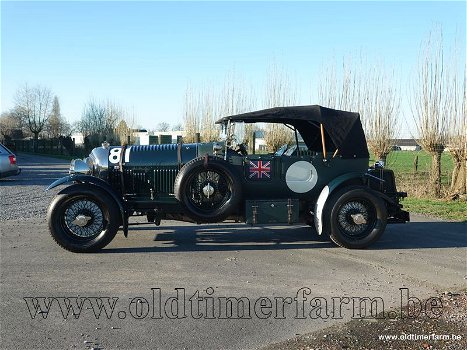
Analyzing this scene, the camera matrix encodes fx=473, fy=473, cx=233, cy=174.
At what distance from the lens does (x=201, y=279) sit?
5.61 metres

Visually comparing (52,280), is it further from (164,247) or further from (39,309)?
(164,247)

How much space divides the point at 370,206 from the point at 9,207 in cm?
874

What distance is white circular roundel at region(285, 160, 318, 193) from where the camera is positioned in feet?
24.3

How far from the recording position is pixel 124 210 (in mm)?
7051

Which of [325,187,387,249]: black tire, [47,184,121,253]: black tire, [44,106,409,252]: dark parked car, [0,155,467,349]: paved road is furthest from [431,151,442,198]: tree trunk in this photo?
[47,184,121,253]: black tire

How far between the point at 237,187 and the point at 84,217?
228 centimetres

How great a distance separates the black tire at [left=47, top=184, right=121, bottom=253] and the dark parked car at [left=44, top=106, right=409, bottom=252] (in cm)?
1

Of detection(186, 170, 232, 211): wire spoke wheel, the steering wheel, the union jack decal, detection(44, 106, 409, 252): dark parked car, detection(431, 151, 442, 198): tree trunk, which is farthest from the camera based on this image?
detection(431, 151, 442, 198): tree trunk

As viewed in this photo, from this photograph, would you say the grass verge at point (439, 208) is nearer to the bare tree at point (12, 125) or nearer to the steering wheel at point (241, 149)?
the steering wheel at point (241, 149)

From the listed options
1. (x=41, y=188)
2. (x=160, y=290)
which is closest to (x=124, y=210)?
(x=160, y=290)

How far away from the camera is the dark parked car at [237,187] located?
22.9 feet

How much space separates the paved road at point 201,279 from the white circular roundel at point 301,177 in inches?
35.8

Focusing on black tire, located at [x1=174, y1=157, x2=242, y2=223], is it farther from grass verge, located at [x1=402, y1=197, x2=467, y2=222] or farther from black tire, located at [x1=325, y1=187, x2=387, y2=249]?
grass verge, located at [x1=402, y1=197, x2=467, y2=222]

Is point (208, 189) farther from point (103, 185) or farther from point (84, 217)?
point (84, 217)
